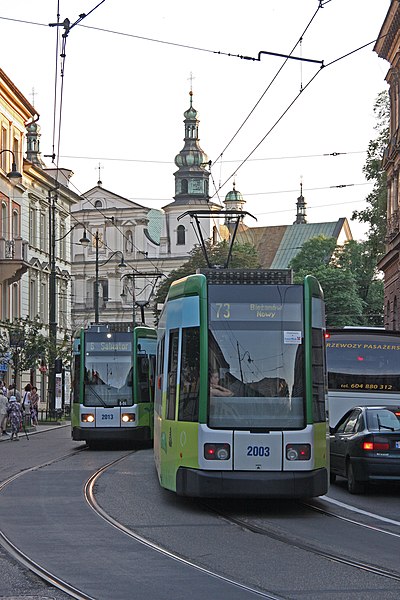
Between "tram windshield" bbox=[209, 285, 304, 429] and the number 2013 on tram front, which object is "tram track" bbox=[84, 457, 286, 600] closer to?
the number 2013 on tram front

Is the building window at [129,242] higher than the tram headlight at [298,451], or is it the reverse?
the building window at [129,242]

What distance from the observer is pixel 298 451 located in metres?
14.2

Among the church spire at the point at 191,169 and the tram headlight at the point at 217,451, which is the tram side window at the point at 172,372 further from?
the church spire at the point at 191,169

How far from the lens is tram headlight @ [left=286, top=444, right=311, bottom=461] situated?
14219 mm

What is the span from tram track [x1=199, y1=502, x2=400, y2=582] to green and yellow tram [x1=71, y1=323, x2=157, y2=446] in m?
12.0

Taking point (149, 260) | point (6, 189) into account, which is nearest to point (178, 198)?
point (149, 260)

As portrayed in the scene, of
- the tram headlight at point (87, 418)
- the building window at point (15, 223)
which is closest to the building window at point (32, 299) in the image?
the building window at point (15, 223)

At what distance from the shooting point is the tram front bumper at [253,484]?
14.1 metres

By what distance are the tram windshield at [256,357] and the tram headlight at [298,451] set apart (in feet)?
0.85

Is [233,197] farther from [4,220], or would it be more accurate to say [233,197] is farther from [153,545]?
[153,545]

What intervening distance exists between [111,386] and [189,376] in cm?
1340

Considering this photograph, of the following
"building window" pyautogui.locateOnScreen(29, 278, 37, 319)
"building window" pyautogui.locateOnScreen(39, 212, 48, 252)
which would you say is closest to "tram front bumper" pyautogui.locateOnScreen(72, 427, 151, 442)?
"building window" pyautogui.locateOnScreen(29, 278, 37, 319)

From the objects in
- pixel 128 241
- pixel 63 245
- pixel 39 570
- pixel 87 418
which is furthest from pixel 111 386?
pixel 128 241

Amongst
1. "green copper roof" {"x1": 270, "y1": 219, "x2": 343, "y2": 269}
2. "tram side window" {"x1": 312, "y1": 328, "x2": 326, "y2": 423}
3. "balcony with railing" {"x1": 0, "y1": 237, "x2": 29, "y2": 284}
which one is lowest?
"tram side window" {"x1": 312, "y1": 328, "x2": 326, "y2": 423}
